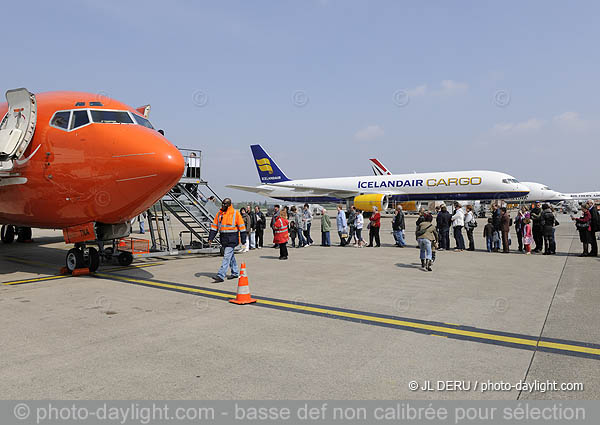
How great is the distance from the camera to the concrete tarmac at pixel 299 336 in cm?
397

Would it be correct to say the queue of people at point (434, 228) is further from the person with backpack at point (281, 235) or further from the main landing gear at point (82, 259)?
the main landing gear at point (82, 259)

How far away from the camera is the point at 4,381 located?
404cm

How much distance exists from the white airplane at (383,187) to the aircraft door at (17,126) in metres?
27.2

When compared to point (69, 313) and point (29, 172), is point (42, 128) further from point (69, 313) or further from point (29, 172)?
point (69, 313)

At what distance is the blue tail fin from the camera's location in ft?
162

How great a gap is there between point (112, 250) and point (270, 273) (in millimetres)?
5079

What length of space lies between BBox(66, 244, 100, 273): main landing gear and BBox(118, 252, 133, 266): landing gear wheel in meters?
1.53

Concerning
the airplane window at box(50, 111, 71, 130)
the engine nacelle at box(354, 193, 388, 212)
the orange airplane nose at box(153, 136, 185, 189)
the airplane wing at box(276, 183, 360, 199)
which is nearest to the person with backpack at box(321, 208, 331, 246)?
the orange airplane nose at box(153, 136, 185, 189)

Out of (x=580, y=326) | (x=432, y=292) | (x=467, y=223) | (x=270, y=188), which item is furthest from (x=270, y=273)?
(x=270, y=188)

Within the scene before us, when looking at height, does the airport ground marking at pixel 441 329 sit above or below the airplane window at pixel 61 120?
below

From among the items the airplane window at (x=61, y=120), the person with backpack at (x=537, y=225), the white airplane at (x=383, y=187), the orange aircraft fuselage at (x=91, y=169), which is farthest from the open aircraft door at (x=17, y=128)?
the white airplane at (x=383, y=187)

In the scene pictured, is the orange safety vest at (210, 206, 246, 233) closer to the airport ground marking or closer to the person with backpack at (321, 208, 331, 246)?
the airport ground marking

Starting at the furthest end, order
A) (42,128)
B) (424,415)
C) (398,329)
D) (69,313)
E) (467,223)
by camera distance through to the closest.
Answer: (467,223) → (42,128) → (69,313) → (398,329) → (424,415)
